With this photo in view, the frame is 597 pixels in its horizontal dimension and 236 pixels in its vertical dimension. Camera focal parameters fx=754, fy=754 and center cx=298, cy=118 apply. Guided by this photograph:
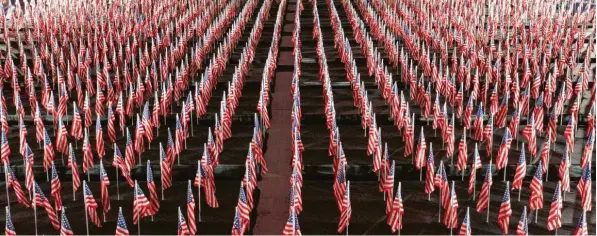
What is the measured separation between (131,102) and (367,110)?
966 centimetres

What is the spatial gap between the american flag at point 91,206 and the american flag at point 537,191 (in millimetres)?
11736

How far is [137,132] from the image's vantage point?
84.5 feet

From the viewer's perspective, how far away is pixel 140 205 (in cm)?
1967

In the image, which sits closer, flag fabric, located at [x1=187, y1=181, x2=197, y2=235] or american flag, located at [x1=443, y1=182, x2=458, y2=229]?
flag fabric, located at [x1=187, y1=181, x2=197, y2=235]

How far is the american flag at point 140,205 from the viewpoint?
19522 millimetres

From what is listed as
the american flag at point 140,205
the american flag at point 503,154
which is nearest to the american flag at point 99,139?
the american flag at point 140,205

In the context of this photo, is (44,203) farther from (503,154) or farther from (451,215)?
(503,154)

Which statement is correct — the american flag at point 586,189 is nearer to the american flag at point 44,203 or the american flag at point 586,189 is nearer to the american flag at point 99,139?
the american flag at point 44,203

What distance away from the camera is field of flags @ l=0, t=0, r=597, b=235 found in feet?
68.8

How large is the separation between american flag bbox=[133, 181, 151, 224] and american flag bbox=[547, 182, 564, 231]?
410 inches

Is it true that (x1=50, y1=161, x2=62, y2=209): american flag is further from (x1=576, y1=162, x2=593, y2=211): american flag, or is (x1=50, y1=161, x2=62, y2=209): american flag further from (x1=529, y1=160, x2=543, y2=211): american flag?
(x1=576, y1=162, x2=593, y2=211): american flag

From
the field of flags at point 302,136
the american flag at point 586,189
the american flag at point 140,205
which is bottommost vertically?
the field of flags at point 302,136

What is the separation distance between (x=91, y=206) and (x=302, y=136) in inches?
436

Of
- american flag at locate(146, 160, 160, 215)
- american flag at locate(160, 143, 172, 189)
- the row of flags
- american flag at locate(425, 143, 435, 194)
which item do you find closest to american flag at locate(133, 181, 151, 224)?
the row of flags
